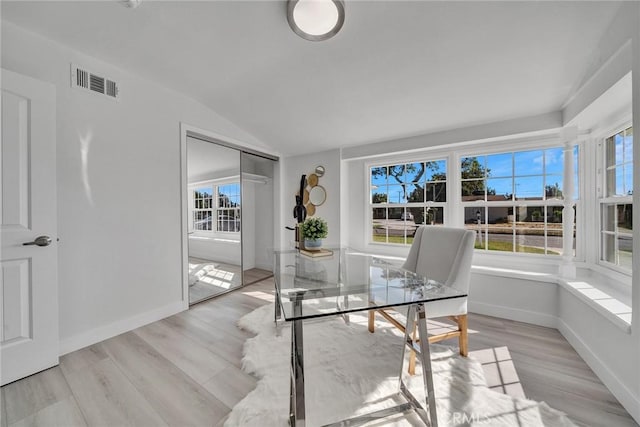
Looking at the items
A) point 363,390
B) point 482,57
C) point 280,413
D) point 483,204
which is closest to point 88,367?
point 280,413

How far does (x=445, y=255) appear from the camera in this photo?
6.21 ft

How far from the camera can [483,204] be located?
2.97m

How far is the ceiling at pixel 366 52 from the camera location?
1651mm

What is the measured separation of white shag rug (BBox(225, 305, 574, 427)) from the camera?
4.25ft

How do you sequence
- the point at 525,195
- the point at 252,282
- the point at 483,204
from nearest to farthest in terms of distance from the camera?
the point at 525,195 → the point at 483,204 → the point at 252,282

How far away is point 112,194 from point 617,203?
449cm

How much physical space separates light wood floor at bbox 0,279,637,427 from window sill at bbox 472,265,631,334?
0.46m

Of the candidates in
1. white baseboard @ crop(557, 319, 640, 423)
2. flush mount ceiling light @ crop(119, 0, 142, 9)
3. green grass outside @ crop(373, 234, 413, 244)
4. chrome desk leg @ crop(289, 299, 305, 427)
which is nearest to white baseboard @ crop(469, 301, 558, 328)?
white baseboard @ crop(557, 319, 640, 423)

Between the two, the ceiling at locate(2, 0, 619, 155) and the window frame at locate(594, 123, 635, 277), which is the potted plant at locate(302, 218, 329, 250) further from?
the window frame at locate(594, 123, 635, 277)

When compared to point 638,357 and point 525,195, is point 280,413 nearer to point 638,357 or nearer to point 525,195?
point 638,357

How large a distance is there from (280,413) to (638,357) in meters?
1.95

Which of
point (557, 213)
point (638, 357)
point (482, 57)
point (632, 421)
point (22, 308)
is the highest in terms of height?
point (482, 57)

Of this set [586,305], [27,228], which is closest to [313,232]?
[27,228]

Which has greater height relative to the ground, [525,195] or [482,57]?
[482,57]
